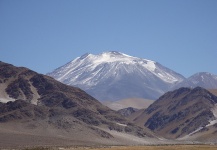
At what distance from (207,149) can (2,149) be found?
3060 inches

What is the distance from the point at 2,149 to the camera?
187 meters

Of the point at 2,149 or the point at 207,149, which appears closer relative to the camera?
the point at 207,149

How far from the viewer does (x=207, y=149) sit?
523 ft
